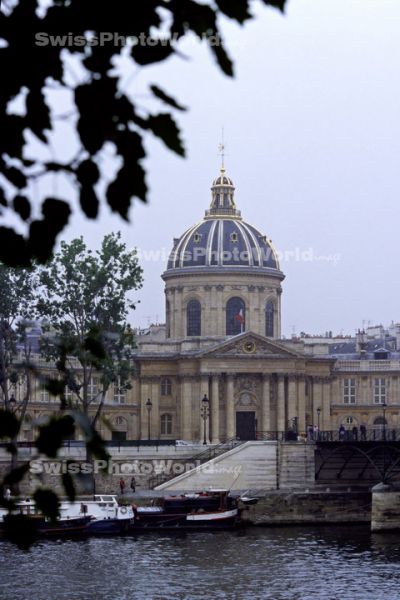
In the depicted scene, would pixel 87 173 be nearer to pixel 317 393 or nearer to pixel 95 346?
pixel 95 346

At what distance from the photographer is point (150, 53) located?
5867 mm

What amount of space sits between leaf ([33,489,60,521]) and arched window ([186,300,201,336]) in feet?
323

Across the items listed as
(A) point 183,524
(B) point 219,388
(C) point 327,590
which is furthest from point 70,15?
(B) point 219,388

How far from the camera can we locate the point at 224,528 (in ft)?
216

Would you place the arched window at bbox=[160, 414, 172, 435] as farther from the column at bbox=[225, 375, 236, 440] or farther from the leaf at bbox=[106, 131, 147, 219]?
the leaf at bbox=[106, 131, 147, 219]

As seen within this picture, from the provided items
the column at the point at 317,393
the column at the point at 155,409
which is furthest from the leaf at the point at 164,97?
the column at the point at 317,393

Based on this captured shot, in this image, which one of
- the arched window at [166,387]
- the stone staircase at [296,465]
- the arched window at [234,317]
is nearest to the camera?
the stone staircase at [296,465]

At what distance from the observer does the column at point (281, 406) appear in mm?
96562

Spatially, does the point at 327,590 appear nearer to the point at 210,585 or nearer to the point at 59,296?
the point at 210,585

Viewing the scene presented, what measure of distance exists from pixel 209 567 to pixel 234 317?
53.7 m

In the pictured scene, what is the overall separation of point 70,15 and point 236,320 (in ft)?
322

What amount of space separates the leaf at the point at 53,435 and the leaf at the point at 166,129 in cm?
116

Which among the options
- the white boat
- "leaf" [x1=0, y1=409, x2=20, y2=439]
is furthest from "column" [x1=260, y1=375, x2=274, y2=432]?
"leaf" [x1=0, y1=409, x2=20, y2=439]

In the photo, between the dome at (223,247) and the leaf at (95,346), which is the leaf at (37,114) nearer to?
the leaf at (95,346)
